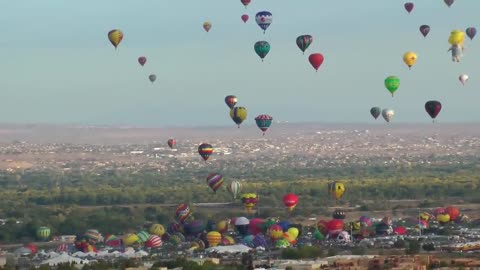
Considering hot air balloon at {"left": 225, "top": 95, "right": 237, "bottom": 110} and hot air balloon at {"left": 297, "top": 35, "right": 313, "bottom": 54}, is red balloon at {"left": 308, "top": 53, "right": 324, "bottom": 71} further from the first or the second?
hot air balloon at {"left": 225, "top": 95, "right": 237, "bottom": 110}

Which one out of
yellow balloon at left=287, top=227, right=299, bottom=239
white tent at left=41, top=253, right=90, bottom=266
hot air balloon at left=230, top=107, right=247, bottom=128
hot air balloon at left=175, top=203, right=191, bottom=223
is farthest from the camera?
hot air balloon at left=230, top=107, right=247, bottom=128

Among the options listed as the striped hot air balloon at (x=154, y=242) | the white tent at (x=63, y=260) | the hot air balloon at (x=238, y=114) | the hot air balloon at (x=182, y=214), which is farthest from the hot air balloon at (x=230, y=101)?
the white tent at (x=63, y=260)

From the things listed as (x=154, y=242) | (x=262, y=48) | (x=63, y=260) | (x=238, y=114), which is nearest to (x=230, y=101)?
(x=238, y=114)

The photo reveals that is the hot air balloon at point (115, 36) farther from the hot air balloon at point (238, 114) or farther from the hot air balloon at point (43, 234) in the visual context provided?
the hot air balloon at point (43, 234)

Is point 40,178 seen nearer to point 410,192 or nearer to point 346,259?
point 410,192

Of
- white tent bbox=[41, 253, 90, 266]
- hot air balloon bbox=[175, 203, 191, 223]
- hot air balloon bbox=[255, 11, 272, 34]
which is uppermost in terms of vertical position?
hot air balloon bbox=[255, 11, 272, 34]

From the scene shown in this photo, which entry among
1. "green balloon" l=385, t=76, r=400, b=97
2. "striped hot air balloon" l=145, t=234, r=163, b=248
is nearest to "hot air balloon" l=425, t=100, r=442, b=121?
A: "green balloon" l=385, t=76, r=400, b=97

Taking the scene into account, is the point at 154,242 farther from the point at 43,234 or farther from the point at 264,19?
the point at 264,19
